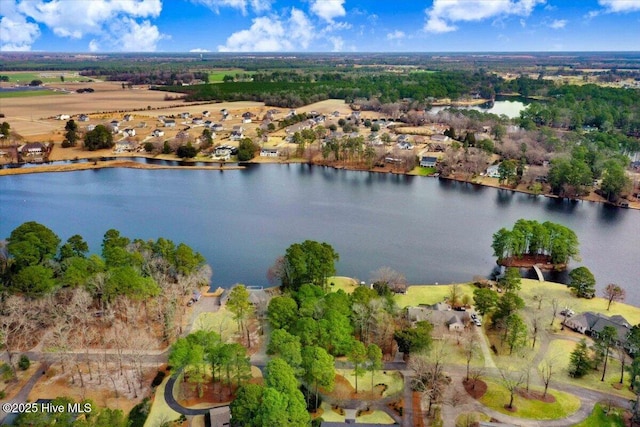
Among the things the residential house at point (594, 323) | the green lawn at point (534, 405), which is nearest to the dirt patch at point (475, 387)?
the green lawn at point (534, 405)

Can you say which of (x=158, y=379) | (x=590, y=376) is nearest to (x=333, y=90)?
(x=590, y=376)

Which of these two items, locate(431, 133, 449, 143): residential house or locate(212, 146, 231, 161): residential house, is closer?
locate(212, 146, 231, 161): residential house

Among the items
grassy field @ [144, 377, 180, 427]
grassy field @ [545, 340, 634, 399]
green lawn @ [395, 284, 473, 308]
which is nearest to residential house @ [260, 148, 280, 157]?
green lawn @ [395, 284, 473, 308]

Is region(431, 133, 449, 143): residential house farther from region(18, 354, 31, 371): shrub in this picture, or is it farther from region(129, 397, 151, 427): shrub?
region(18, 354, 31, 371): shrub

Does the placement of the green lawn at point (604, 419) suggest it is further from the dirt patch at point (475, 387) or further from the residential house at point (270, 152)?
the residential house at point (270, 152)

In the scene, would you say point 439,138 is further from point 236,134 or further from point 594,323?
point 594,323
